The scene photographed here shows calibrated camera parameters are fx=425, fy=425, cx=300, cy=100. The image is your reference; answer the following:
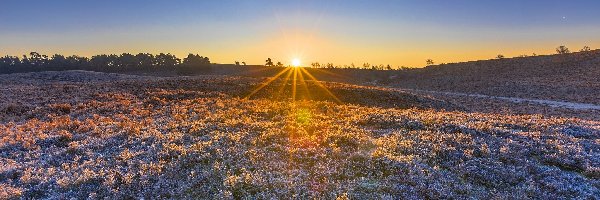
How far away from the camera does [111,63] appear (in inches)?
5172

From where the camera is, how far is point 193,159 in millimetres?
15523

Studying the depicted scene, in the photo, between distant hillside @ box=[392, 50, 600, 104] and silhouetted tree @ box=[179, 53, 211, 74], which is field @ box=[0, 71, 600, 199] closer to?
distant hillside @ box=[392, 50, 600, 104]

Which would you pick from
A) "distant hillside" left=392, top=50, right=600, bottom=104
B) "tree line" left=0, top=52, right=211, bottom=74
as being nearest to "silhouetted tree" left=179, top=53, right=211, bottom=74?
"tree line" left=0, top=52, right=211, bottom=74

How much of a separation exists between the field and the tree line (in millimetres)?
104212

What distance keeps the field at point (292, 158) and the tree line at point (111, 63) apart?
104212mm

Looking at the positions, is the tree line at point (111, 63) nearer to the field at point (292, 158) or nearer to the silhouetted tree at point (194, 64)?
the silhouetted tree at point (194, 64)

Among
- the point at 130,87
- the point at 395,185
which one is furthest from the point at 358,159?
the point at 130,87

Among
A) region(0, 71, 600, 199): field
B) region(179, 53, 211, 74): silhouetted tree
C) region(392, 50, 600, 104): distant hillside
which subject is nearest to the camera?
region(0, 71, 600, 199): field

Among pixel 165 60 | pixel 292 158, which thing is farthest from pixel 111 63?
pixel 292 158

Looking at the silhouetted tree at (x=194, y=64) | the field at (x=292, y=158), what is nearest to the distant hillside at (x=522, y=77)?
the field at (x=292, y=158)

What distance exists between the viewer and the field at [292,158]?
42.2ft

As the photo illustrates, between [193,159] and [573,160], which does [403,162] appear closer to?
[573,160]

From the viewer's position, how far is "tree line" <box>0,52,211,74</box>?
12794cm

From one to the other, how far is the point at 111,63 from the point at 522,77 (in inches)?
4463
